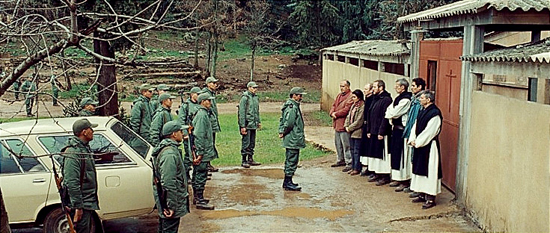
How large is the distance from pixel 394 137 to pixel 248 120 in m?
3.81

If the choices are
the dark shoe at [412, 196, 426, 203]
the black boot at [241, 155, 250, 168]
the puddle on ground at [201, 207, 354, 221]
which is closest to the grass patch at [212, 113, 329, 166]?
the black boot at [241, 155, 250, 168]

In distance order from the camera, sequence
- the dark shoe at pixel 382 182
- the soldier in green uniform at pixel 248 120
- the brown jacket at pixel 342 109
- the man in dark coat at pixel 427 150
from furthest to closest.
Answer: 1. the soldier in green uniform at pixel 248 120
2. the brown jacket at pixel 342 109
3. the dark shoe at pixel 382 182
4. the man in dark coat at pixel 427 150

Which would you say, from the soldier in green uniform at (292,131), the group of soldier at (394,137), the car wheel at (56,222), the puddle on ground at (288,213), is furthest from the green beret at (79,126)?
the group of soldier at (394,137)

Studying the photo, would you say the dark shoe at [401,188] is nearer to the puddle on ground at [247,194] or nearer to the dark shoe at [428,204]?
the dark shoe at [428,204]

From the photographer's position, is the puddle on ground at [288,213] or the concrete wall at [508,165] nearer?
the concrete wall at [508,165]

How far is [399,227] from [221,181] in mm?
4206

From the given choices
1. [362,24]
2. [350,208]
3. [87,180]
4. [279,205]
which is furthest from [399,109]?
[362,24]

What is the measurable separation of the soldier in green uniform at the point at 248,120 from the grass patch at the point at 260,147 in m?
0.46

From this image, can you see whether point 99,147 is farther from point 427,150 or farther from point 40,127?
point 427,150

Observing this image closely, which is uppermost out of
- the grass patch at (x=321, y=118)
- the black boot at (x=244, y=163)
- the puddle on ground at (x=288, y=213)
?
the puddle on ground at (x=288, y=213)

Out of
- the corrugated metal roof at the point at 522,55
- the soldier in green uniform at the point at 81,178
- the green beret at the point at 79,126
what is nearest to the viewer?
the corrugated metal roof at the point at 522,55

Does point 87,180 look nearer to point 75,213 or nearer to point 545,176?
point 75,213

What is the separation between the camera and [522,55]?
23.5 feet

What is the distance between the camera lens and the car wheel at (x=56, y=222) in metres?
7.86
